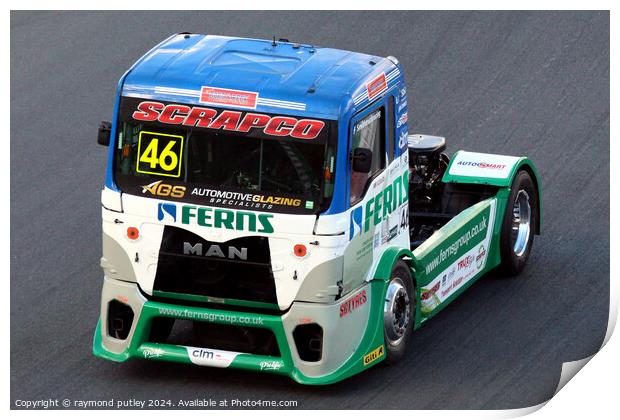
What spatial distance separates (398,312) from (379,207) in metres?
1.02

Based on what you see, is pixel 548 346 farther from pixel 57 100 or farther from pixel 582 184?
pixel 57 100

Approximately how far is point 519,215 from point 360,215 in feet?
12.3

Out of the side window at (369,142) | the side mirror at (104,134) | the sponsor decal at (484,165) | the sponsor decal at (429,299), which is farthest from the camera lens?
the sponsor decal at (484,165)

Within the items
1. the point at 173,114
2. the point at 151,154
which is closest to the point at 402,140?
the point at 173,114

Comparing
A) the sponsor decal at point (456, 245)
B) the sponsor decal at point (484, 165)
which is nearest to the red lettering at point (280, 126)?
the sponsor decal at point (456, 245)

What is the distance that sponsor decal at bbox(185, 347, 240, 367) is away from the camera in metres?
13.6

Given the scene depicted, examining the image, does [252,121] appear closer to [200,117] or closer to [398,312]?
[200,117]

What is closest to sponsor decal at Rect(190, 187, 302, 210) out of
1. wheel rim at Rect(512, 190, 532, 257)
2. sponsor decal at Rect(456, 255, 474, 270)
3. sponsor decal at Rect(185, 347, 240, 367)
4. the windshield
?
the windshield

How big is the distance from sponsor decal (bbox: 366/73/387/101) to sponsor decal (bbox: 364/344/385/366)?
6.99 ft

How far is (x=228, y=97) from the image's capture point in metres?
13.4

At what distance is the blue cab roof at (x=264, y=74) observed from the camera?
13.3m

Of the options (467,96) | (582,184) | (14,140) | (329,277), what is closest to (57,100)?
(14,140)

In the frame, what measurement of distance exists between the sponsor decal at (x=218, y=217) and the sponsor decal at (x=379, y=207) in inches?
28.6

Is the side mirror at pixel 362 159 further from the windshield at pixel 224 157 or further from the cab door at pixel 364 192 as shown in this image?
the windshield at pixel 224 157
